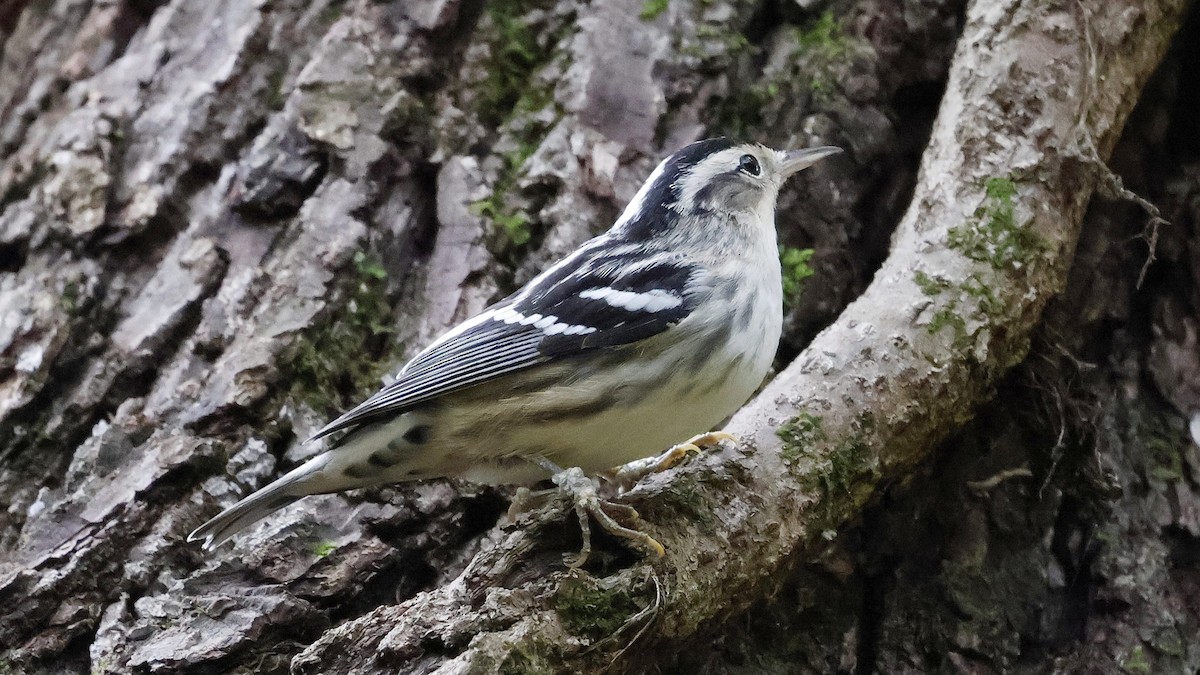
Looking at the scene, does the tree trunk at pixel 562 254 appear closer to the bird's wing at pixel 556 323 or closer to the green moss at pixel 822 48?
the green moss at pixel 822 48

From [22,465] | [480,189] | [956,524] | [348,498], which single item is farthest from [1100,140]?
[22,465]

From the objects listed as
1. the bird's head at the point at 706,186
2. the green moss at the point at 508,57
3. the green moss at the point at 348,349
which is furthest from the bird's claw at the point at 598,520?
the green moss at the point at 508,57

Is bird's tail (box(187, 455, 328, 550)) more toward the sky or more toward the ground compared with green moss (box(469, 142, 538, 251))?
more toward the ground

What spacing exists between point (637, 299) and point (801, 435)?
0.59 meters

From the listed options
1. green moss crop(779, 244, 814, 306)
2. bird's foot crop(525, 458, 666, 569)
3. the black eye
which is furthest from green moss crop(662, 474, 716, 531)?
the black eye

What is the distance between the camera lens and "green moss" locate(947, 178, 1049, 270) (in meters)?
3.23

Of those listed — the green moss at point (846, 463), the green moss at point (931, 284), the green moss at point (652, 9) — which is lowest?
the green moss at point (846, 463)

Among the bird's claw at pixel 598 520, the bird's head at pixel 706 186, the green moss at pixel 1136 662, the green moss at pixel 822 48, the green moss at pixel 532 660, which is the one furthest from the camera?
the green moss at pixel 822 48

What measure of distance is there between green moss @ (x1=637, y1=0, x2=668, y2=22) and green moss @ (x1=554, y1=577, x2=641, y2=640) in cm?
258

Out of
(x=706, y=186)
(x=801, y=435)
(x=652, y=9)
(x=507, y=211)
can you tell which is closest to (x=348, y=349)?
(x=507, y=211)

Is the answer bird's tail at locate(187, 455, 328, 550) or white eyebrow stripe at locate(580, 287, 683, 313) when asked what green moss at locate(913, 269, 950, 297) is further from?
bird's tail at locate(187, 455, 328, 550)

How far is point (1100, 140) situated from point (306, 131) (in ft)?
9.11

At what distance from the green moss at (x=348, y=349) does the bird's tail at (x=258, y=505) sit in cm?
51

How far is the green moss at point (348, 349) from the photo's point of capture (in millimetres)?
3414
